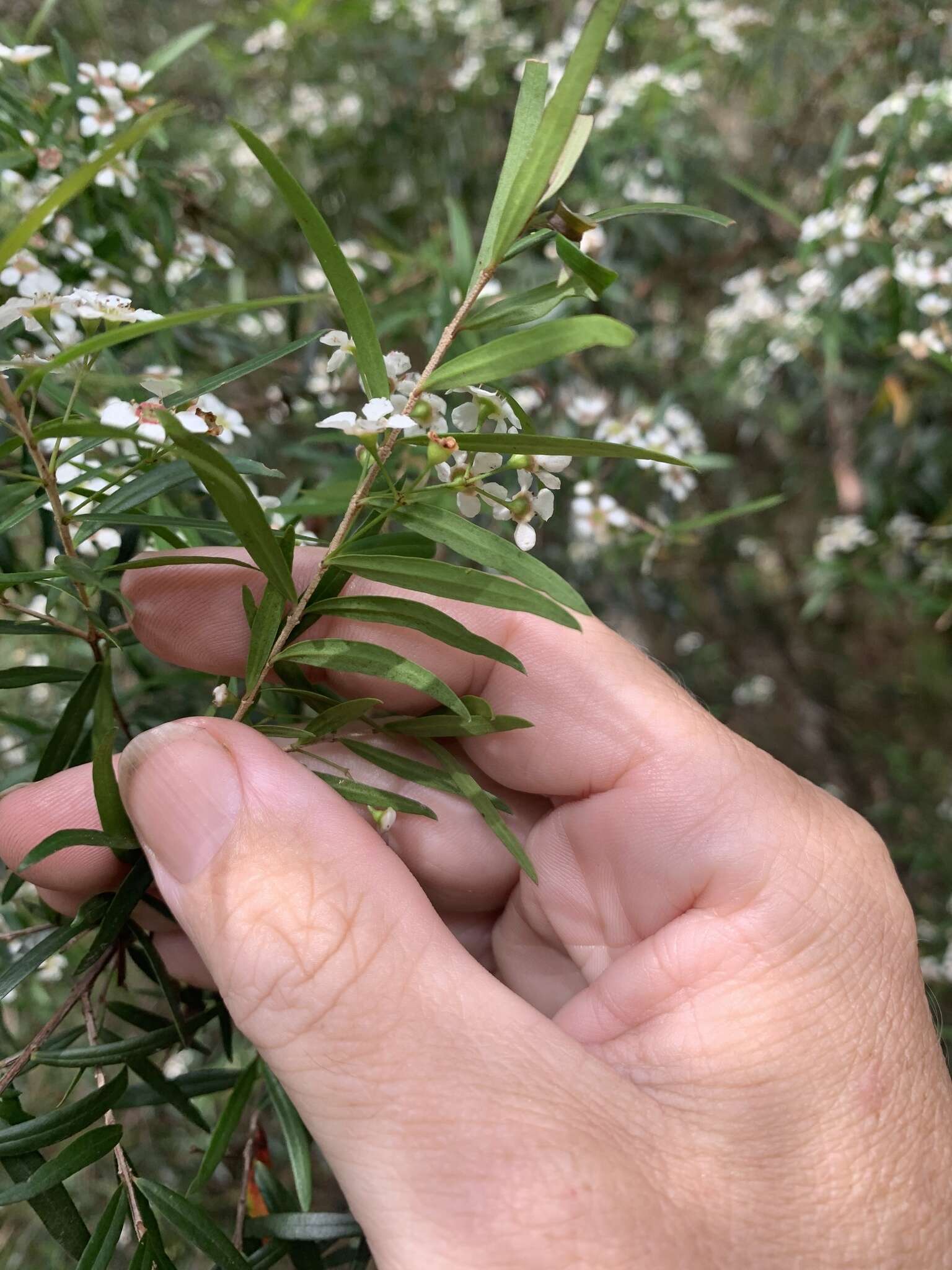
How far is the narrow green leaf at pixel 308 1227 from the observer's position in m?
1.18

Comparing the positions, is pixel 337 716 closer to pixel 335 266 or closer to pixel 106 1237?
pixel 335 266

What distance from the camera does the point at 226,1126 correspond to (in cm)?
121

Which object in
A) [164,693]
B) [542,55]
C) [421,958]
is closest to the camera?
[421,958]

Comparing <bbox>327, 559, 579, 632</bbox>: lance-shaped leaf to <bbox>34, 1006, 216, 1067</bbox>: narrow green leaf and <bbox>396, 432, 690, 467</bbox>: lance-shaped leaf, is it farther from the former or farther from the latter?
<bbox>34, 1006, 216, 1067</bbox>: narrow green leaf

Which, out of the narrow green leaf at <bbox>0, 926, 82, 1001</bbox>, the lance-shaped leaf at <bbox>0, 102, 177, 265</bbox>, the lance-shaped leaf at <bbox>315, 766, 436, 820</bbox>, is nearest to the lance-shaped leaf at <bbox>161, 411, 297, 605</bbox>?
the lance-shaped leaf at <bbox>0, 102, 177, 265</bbox>

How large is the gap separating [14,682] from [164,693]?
762 millimetres

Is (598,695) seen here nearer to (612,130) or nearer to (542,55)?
(612,130)

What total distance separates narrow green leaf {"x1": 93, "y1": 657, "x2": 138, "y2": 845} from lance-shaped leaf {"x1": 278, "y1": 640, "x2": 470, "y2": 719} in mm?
217

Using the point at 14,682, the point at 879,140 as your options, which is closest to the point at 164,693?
the point at 14,682

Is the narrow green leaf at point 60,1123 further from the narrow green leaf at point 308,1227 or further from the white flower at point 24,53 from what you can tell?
the white flower at point 24,53

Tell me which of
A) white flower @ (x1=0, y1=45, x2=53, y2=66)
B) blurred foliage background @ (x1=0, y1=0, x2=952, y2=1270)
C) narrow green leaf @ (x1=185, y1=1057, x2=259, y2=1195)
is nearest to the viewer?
narrow green leaf @ (x1=185, y1=1057, x2=259, y2=1195)

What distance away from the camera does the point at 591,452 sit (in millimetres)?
775

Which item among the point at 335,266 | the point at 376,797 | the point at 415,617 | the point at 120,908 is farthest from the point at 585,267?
the point at 120,908

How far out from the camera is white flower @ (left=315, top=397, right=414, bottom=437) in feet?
2.75
